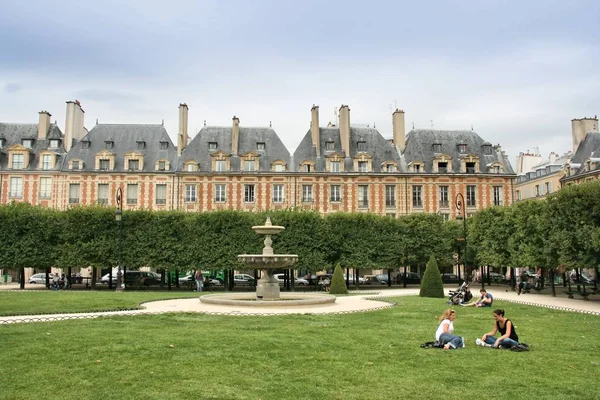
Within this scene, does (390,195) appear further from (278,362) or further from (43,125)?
(278,362)

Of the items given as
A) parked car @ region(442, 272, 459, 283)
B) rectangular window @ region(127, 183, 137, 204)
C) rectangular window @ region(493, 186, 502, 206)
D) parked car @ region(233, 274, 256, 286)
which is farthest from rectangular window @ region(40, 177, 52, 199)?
rectangular window @ region(493, 186, 502, 206)

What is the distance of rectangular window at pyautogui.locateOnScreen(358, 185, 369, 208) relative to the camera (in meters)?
44.7

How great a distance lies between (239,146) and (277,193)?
526 cm

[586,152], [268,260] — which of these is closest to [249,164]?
[268,260]

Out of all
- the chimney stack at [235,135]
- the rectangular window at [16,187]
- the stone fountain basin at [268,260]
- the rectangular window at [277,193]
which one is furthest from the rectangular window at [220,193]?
the stone fountain basin at [268,260]

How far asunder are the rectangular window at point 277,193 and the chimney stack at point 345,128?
6.18 meters

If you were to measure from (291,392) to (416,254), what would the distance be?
1204 inches

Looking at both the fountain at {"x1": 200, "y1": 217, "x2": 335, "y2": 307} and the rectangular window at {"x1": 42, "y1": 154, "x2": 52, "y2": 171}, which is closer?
the fountain at {"x1": 200, "y1": 217, "x2": 335, "y2": 307}

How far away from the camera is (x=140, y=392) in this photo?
22.8ft

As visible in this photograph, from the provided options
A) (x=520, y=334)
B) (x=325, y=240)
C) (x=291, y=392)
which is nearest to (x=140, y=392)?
(x=291, y=392)

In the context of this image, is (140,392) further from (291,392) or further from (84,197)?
(84,197)

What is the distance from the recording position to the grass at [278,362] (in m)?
7.16

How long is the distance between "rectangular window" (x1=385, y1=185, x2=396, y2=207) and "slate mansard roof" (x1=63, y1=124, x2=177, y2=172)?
17.0 metres

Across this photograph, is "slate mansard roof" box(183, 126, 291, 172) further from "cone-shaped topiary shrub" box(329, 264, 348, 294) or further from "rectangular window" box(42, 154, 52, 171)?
"cone-shaped topiary shrub" box(329, 264, 348, 294)
